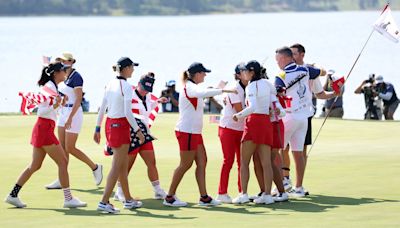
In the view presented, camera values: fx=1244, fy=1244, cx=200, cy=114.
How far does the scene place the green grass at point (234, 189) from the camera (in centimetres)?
1409

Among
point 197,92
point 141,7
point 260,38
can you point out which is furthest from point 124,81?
point 141,7

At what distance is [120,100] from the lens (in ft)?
48.0

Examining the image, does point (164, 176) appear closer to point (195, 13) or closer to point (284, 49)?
point (284, 49)

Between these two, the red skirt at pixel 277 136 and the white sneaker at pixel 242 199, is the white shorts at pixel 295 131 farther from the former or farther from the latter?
the white sneaker at pixel 242 199

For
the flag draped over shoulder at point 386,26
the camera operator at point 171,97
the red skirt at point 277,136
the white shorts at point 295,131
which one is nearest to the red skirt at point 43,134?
the red skirt at point 277,136

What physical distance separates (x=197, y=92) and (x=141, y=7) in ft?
590

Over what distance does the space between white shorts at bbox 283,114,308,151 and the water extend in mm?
21657

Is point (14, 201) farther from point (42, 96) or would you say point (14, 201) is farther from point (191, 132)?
point (191, 132)

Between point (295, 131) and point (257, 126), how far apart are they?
95 cm

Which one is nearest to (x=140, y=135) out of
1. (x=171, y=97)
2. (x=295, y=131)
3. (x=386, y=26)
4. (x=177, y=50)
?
(x=295, y=131)

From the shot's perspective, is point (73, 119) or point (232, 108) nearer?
point (232, 108)

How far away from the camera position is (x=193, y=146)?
15.2 meters

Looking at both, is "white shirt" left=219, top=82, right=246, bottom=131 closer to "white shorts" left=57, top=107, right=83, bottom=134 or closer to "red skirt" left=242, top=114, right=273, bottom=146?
"red skirt" left=242, top=114, right=273, bottom=146

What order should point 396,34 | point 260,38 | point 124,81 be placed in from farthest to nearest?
1. point 260,38
2. point 396,34
3. point 124,81
